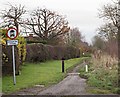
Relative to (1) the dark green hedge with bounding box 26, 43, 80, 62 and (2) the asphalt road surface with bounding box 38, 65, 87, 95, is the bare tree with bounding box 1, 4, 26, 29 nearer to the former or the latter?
(1) the dark green hedge with bounding box 26, 43, 80, 62

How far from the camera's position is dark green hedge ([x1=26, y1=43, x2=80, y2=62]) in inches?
1347

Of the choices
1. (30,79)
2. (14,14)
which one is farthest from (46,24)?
(30,79)

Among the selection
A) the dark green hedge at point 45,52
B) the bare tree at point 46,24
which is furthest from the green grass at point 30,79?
the bare tree at point 46,24

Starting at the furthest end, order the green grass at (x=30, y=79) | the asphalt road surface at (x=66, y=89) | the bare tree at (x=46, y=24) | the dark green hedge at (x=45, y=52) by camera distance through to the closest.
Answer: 1. the bare tree at (x=46, y=24)
2. the dark green hedge at (x=45, y=52)
3. the green grass at (x=30, y=79)
4. the asphalt road surface at (x=66, y=89)

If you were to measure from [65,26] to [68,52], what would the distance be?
53.1ft

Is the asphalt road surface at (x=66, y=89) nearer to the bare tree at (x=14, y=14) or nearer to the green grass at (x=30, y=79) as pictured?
the green grass at (x=30, y=79)

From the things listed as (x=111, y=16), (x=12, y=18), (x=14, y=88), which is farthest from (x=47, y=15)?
(x=14, y=88)

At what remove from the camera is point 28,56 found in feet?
110

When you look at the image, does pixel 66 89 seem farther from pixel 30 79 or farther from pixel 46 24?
pixel 46 24

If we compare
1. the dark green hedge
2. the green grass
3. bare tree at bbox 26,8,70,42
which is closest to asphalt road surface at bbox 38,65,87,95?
the green grass

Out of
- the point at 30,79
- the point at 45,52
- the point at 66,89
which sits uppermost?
the point at 45,52

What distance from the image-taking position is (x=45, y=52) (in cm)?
3850

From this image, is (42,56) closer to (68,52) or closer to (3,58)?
(68,52)

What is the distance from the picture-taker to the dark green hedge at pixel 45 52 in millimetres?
34219
